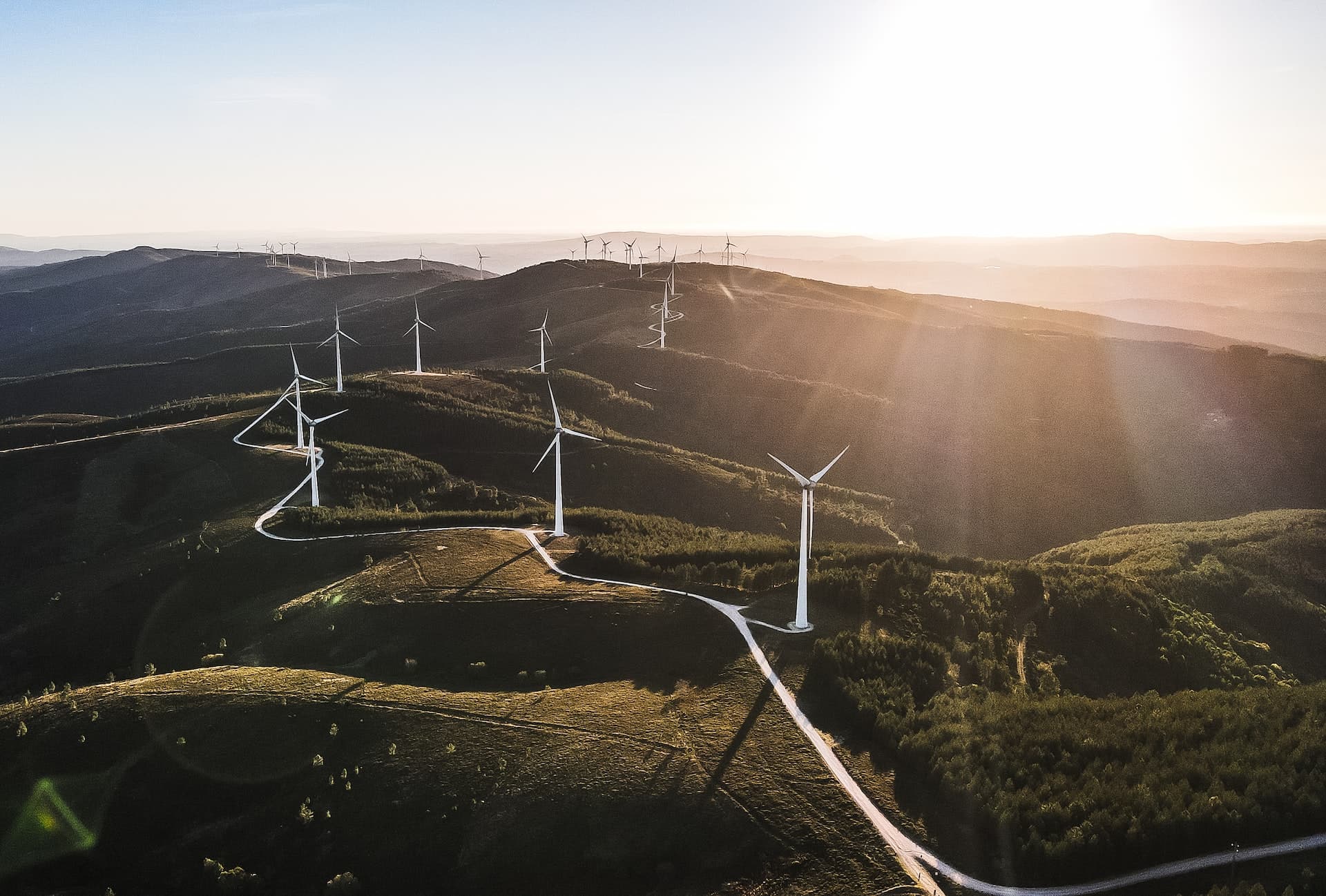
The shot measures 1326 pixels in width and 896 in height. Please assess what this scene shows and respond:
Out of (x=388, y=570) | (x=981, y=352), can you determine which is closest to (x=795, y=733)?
(x=388, y=570)

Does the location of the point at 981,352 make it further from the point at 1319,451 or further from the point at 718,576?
the point at 718,576

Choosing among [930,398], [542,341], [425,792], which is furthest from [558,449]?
[930,398]

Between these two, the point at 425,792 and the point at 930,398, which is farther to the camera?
the point at 930,398

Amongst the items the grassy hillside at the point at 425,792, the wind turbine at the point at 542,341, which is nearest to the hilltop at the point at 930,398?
the wind turbine at the point at 542,341

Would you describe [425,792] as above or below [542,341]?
below

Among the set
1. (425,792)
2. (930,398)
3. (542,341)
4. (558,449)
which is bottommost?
(425,792)

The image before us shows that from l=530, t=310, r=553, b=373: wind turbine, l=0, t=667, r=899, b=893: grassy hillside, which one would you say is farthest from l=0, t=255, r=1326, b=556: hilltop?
l=0, t=667, r=899, b=893: grassy hillside

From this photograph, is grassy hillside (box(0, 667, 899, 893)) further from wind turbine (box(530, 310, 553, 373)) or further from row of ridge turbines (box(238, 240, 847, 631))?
wind turbine (box(530, 310, 553, 373))

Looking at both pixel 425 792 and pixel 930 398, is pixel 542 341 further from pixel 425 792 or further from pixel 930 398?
pixel 425 792

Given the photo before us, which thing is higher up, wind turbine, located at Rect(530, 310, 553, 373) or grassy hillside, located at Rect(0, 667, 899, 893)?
wind turbine, located at Rect(530, 310, 553, 373)
